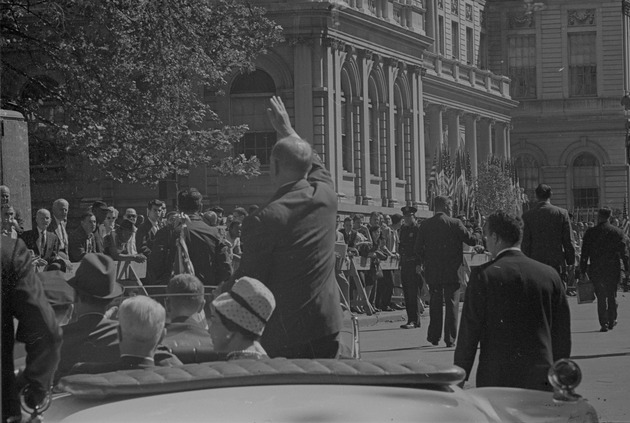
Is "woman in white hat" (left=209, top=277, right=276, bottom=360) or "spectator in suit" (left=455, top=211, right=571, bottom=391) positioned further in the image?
"spectator in suit" (left=455, top=211, right=571, bottom=391)

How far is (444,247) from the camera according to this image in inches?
610

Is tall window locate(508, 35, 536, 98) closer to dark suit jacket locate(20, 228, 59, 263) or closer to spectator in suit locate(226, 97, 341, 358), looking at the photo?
dark suit jacket locate(20, 228, 59, 263)

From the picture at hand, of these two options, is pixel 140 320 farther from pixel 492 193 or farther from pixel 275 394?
pixel 492 193

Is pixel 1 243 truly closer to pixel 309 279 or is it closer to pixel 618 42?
pixel 309 279

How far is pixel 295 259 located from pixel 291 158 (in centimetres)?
39

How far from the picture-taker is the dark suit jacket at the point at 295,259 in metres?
5.57

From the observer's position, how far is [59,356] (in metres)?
4.68

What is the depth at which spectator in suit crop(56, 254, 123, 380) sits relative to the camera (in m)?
4.64

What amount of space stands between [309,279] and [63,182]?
445 inches

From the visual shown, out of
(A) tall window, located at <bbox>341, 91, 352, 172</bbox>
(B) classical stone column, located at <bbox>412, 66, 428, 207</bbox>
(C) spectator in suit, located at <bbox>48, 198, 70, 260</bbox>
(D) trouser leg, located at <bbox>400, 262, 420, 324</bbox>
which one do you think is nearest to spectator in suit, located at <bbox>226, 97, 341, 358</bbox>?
(A) tall window, located at <bbox>341, 91, 352, 172</bbox>

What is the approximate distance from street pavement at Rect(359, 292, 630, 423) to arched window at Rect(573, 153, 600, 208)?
161 ft

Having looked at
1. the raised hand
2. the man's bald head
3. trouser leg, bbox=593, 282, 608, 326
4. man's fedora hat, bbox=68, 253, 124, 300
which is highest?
the raised hand

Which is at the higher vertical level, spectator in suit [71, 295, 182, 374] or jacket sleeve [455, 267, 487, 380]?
spectator in suit [71, 295, 182, 374]

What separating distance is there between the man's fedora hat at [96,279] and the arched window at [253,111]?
372 cm
